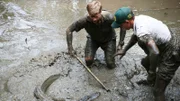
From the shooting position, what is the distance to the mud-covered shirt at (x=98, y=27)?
4.54m

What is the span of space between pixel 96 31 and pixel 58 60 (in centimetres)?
121

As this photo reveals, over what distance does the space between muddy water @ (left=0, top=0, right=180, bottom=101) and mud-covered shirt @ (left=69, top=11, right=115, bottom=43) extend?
2.07 ft

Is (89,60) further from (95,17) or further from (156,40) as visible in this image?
(156,40)

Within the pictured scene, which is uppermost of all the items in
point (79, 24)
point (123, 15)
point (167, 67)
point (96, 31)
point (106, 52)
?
point (123, 15)

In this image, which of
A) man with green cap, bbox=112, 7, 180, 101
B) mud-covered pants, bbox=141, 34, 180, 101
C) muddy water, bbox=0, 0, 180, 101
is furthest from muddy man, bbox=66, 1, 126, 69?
mud-covered pants, bbox=141, 34, 180, 101

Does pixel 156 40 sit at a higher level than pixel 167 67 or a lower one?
higher

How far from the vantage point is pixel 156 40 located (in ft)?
10.8

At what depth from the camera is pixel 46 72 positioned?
4957 mm

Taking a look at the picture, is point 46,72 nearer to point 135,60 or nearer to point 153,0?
point 135,60

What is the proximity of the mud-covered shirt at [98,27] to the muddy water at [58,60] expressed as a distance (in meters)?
0.63

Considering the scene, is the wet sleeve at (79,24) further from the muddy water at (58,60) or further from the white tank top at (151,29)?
the white tank top at (151,29)

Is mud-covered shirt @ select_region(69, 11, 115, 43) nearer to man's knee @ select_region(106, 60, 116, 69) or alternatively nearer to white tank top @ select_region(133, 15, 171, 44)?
man's knee @ select_region(106, 60, 116, 69)

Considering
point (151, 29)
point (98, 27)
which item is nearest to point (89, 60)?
point (98, 27)

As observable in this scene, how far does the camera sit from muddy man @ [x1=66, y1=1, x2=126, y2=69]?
13.8 feet
